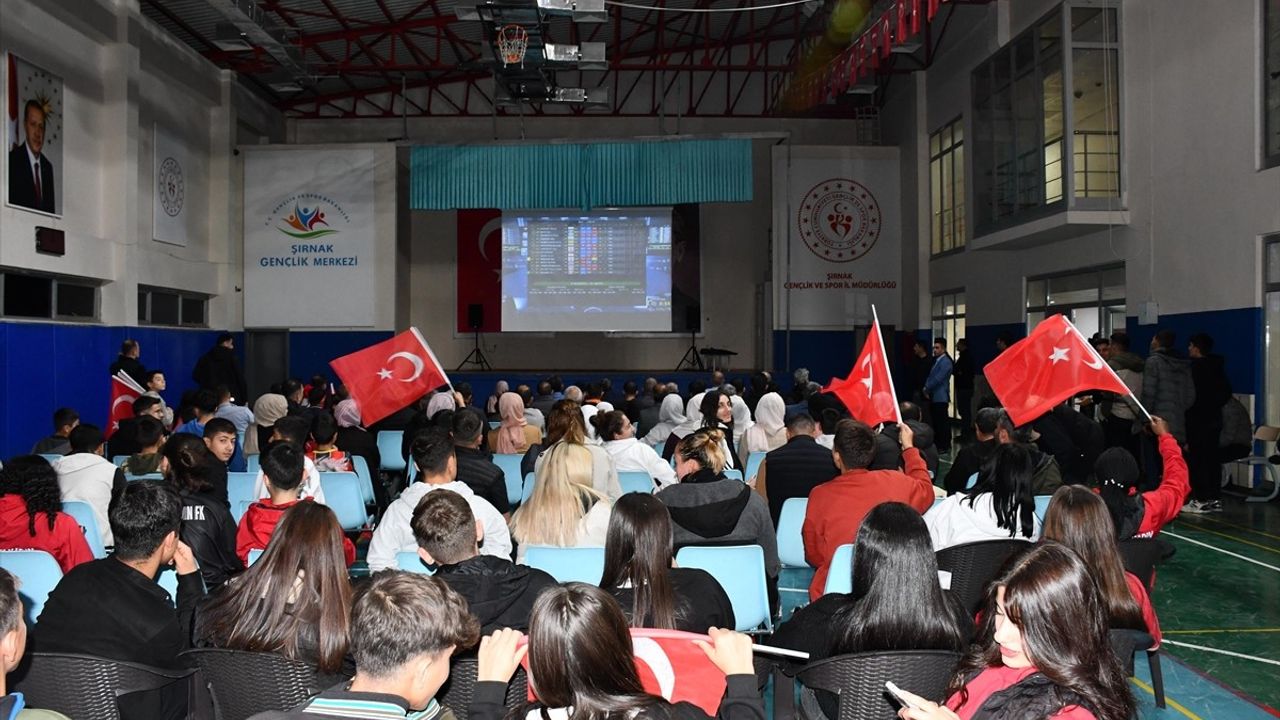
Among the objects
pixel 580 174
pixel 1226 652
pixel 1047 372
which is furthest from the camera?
pixel 580 174

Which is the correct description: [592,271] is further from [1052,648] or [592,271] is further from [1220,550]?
[1052,648]

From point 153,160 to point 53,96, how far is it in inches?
92.2

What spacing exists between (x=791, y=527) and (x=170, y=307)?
12398 mm

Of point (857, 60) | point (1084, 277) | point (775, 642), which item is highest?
point (857, 60)

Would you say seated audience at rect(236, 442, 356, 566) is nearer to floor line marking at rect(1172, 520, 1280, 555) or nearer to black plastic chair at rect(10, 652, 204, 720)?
black plastic chair at rect(10, 652, 204, 720)

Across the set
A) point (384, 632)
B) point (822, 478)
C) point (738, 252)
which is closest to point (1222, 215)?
point (822, 478)

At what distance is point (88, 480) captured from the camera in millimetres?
4652

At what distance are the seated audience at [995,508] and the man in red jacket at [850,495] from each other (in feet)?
0.54

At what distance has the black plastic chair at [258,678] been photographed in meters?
2.33

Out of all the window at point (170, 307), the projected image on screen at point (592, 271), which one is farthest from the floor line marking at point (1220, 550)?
the window at point (170, 307)

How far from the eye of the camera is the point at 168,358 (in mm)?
14000

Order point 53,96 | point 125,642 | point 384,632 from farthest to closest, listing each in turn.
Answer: point 53,96 → point 125,642 → point 384,632

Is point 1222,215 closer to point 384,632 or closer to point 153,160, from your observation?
point 384,632

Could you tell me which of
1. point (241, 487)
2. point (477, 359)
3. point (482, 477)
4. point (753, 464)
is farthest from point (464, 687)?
point (477, 359)
